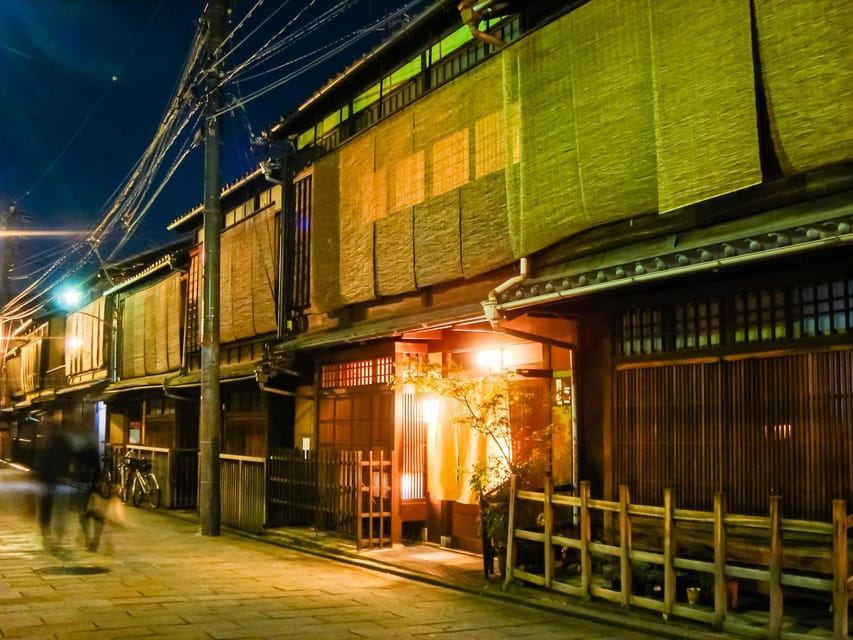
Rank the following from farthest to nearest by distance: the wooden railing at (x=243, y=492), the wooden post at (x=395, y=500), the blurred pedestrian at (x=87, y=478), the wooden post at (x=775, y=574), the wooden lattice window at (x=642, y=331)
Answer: the wooden railing at (x=243, y=492), the wooden post at (x=395, y=500), the blurred pedestrian at (x=87, y=478), the wooden lattice window at (x=642, y=331), the wooden post at (x=775, y=574)

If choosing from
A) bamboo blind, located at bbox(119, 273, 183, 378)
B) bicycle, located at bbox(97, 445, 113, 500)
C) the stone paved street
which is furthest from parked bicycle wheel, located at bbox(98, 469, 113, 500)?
the stone paved street

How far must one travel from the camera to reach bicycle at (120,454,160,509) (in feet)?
80.0

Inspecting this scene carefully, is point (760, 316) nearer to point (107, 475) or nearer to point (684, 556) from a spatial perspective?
point (684, 556)

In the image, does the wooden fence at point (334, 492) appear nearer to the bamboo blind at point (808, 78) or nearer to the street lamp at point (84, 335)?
the bamboo blind at point (808, 78)

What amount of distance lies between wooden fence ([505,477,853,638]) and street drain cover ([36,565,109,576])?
268 inches

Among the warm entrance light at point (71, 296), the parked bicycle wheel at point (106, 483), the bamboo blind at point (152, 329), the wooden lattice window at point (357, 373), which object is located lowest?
the parked bicycle wheel at point (106, 483)

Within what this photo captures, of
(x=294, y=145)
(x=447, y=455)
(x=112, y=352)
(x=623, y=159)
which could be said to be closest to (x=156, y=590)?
(x=447, y=455)

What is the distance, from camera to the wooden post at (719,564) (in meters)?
8.98

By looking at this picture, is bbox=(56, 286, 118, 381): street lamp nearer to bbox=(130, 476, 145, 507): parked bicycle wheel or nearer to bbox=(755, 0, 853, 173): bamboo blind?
bbox=(130, 476, 145, 507): parked bicycle wheel

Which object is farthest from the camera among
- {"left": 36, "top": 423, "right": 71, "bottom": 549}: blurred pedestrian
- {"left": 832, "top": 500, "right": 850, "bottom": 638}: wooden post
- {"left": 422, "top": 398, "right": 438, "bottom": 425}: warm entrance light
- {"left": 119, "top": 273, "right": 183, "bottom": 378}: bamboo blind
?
{"left": 119, "top": 273, "right": 183, "bottom": 378}: bamboo blind

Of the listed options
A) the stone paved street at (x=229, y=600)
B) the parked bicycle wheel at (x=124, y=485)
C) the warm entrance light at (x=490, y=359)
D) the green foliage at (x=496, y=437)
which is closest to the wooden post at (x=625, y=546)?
the stone paved street at (x=229, y=600)

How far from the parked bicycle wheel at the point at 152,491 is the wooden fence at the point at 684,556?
15194mm

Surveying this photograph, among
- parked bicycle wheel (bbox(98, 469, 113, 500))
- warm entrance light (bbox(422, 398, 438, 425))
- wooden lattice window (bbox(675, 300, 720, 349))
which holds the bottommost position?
parked bicycle wheel (bbox(98, 469, 113, 500))

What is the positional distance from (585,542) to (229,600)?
4.88m
